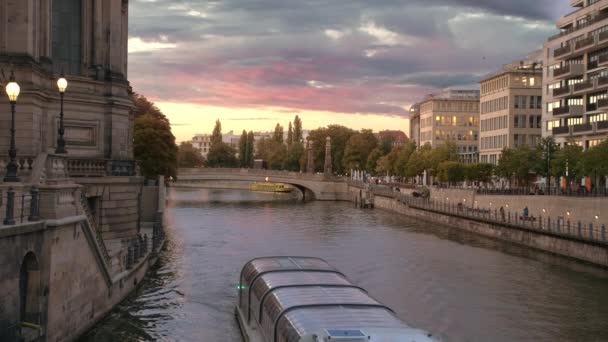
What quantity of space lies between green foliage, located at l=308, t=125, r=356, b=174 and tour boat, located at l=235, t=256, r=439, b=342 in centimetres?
14831

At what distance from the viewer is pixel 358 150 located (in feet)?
544

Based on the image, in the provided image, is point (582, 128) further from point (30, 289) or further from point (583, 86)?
point (30, 289)

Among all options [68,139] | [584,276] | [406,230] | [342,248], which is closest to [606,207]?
[584,276]

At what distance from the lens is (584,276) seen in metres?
42.3

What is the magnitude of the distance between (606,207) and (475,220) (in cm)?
1808

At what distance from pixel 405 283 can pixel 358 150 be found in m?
126

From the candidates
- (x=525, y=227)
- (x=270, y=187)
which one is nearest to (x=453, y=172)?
(x=525, y=227)

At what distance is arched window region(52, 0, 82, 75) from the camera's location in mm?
39719

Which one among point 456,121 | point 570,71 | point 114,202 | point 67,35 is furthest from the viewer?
point 456,121

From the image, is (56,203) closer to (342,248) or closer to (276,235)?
(342,248)

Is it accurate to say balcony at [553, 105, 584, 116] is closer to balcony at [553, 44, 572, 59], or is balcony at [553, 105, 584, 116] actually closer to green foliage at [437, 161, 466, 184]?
balcony at [553, 44, 572, 59]

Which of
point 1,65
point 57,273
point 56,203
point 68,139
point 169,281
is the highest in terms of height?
point 1,65

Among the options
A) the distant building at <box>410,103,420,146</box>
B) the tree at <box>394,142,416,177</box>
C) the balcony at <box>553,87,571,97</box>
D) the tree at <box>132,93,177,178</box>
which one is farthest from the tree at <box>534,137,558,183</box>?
the distant building at <box>410,103,420,146</box>

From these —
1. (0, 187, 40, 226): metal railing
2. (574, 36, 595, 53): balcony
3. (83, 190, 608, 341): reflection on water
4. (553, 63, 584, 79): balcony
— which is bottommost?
(83, 190, 608, 341): reflection on water
